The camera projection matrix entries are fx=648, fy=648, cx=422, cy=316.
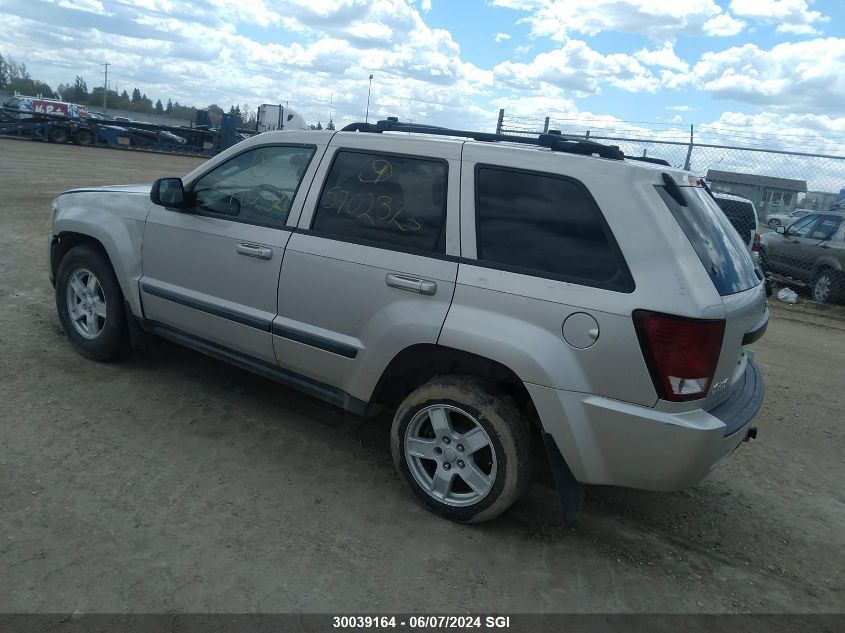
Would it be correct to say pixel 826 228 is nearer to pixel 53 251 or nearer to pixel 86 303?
pixel 86 303

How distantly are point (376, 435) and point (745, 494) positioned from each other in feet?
7.67

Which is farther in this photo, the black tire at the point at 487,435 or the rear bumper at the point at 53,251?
the rear bumper at the point at 53,251

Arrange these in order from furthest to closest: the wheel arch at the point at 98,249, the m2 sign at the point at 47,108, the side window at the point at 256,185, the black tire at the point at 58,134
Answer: the m2 sign at the point at 47,108 → the black tire at the point at 58,134 → the wheel arch at the point at 98,249 → the side window at the point at 256,185

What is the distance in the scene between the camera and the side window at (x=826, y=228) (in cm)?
1115

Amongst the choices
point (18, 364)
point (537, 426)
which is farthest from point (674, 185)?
point (18, 364)

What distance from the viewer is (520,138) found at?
379cm

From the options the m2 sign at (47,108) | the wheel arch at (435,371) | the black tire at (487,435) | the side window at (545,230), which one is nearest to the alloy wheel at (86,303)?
the wheel arch at (435,371)

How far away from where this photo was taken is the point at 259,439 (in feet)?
13.2

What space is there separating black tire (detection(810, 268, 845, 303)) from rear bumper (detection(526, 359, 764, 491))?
9.58 m

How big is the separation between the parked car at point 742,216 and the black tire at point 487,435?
9123 mm

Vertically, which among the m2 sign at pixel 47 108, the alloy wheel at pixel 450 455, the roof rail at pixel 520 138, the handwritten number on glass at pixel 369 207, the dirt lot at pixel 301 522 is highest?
the m2 sign at pixel 47 108

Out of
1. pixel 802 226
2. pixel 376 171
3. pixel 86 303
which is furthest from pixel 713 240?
pixel 802 226

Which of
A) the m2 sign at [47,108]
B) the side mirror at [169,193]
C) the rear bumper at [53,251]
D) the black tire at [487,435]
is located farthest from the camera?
the m2 sign at [47,108]

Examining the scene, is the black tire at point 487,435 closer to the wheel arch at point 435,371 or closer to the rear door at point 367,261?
the wheel arch at point 435,371
